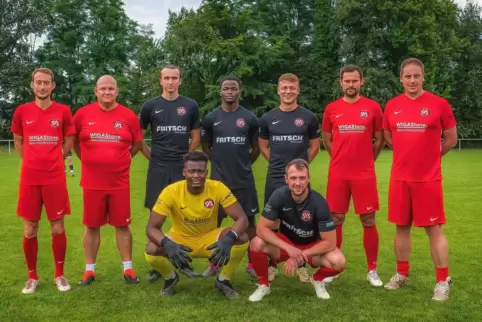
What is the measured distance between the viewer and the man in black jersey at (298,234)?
15.2 ft

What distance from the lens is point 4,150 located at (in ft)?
96.7

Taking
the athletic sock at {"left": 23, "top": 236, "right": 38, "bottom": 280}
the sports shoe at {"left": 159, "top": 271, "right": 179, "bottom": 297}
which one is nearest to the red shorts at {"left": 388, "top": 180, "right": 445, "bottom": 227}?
the sports shoe at {"left": 159, "top": 271, "right": 179, "bottom": 297}

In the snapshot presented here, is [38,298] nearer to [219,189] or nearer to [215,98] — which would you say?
[219,189]

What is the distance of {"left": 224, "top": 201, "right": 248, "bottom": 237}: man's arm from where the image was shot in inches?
186

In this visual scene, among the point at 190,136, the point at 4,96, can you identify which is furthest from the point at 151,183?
the point at 4,96

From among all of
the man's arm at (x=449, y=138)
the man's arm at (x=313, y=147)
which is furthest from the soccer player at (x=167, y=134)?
the man's arm at (x=449, y=138)

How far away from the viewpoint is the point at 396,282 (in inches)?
201

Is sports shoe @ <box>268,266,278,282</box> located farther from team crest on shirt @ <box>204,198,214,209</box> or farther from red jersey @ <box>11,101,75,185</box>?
red jersey @ <box>11,101,75,185</box>

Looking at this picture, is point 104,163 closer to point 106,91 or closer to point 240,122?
point 106,91

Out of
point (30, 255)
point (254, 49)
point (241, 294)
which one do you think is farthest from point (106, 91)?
point (254, 49)

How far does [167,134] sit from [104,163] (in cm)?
77

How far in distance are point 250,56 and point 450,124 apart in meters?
32.3

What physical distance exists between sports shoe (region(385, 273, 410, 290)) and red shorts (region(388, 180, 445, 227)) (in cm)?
57

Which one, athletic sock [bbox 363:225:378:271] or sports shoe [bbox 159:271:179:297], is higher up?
athletic sock [bbox 363:225:378:271]
